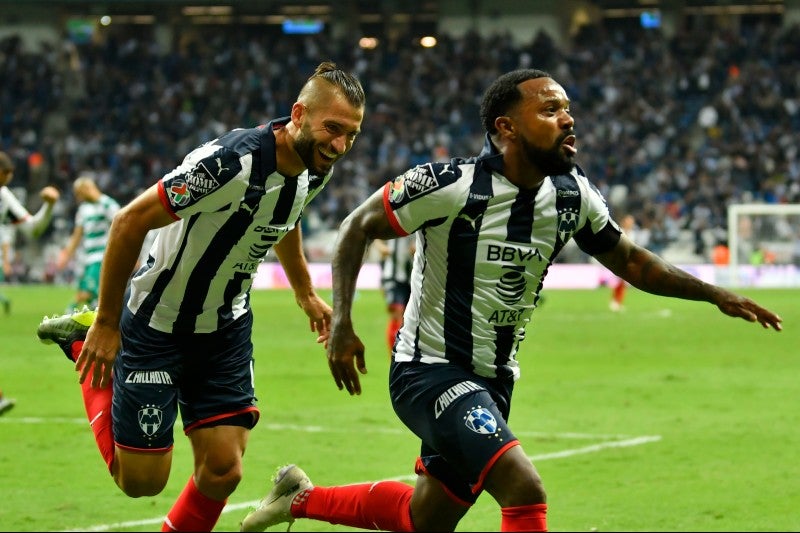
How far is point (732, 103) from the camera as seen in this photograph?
42094 millimetres

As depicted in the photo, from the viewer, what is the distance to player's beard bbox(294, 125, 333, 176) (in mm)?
5781

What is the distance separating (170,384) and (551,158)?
2.14m

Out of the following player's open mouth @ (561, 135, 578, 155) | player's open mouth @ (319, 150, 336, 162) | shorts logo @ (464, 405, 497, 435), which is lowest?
shorts logo @ (464, 405, 497, 435)

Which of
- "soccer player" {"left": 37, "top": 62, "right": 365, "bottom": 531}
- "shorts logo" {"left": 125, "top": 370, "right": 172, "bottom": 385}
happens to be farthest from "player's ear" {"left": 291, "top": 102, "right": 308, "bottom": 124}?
"shorts logo" {"left": 125, "top": 370, "right": 172, "bottom": 385}

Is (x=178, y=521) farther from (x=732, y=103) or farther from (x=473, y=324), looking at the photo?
(x=732, y=103)

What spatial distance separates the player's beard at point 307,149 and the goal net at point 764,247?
2960cm

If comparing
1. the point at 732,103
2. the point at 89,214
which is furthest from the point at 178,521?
the point at 732,103

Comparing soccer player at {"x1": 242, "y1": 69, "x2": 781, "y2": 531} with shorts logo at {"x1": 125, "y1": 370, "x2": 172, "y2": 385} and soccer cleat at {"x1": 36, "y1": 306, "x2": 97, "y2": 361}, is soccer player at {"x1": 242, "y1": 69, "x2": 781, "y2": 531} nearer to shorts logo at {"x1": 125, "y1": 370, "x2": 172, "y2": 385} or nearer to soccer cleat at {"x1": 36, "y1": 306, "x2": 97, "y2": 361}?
shorts logo at {"x1": 125, "y1": 370, "x2": 172, "y2": 385}

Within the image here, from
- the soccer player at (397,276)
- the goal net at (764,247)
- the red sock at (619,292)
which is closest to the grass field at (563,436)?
the soccer player at (397,276)

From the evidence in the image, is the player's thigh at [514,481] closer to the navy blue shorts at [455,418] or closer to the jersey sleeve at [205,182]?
the navy blue shorts at [455,418]

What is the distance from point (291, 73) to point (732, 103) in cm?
1492

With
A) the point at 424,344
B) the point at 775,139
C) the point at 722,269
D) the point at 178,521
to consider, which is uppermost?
the point at 424,344

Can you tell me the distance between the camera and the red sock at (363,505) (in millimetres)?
5992

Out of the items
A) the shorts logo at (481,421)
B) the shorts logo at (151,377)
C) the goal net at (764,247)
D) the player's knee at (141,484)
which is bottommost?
the goal net at (764,247)
